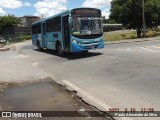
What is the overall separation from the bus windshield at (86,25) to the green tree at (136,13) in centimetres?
2644

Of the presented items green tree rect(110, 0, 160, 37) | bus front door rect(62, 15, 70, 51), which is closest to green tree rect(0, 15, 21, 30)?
green tree rect(110, 0, 160, 37)

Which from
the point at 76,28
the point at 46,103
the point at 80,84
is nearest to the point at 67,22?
the point at 76,28

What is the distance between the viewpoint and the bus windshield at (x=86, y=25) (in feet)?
59.3

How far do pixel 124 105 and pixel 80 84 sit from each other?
10.4ft

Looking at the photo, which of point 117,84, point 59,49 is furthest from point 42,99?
point 59,49

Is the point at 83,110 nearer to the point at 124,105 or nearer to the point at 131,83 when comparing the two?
the point at 124,105

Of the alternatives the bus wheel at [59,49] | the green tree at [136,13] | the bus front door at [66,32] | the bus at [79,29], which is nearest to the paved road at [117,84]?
the bus at [79,29]

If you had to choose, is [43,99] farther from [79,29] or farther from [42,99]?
[79,29]

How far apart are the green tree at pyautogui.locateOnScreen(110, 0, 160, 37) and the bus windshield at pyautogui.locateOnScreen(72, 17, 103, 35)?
26444 mm

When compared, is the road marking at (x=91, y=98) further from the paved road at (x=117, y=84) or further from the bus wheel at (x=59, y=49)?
the bus wheel at (x=59, y=49)

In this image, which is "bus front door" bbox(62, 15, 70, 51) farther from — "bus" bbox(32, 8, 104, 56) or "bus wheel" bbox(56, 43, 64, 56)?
"bus wheel" bbox(56, 43, 64, 56)

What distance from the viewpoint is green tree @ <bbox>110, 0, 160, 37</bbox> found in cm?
A: 4419

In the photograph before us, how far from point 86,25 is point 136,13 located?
27333 mm

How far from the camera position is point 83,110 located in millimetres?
7012
